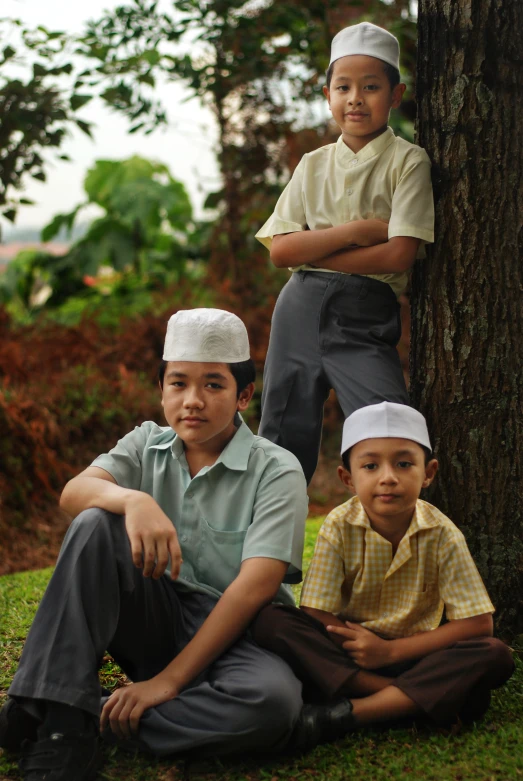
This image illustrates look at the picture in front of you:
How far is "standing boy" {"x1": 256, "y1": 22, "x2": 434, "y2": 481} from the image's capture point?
9.41ft

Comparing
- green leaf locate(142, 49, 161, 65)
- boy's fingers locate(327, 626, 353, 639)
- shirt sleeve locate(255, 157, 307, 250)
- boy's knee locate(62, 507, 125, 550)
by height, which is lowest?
boy's fingers locate(327, 626, 353, 639)

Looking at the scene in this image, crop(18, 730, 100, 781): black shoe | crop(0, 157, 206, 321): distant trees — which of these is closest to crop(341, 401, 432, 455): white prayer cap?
crop(18, 730, 100, 781): black shoe

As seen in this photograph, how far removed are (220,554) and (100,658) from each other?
0.45m

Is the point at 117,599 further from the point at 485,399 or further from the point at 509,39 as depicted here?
the point at 509,39

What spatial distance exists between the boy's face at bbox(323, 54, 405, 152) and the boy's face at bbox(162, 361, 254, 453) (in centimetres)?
92

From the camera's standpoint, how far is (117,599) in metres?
2.35

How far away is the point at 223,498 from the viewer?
2.62 m

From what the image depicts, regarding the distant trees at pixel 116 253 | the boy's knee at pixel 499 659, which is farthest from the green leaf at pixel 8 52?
the distant trees at pixel 116 253

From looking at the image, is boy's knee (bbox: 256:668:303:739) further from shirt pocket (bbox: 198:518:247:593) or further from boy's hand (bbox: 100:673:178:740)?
shirt pocket (bbox: 198:518:247:593)

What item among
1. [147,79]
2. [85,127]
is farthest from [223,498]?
[147,79]

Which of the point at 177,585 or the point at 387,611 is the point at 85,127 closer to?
the point at 177,585

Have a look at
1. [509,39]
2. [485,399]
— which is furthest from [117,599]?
[509,39]

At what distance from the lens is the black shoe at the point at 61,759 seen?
7.14ft

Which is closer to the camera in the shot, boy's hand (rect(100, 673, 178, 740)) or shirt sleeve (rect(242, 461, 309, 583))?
boy's hand (rect(100, 673, 178, 740))
